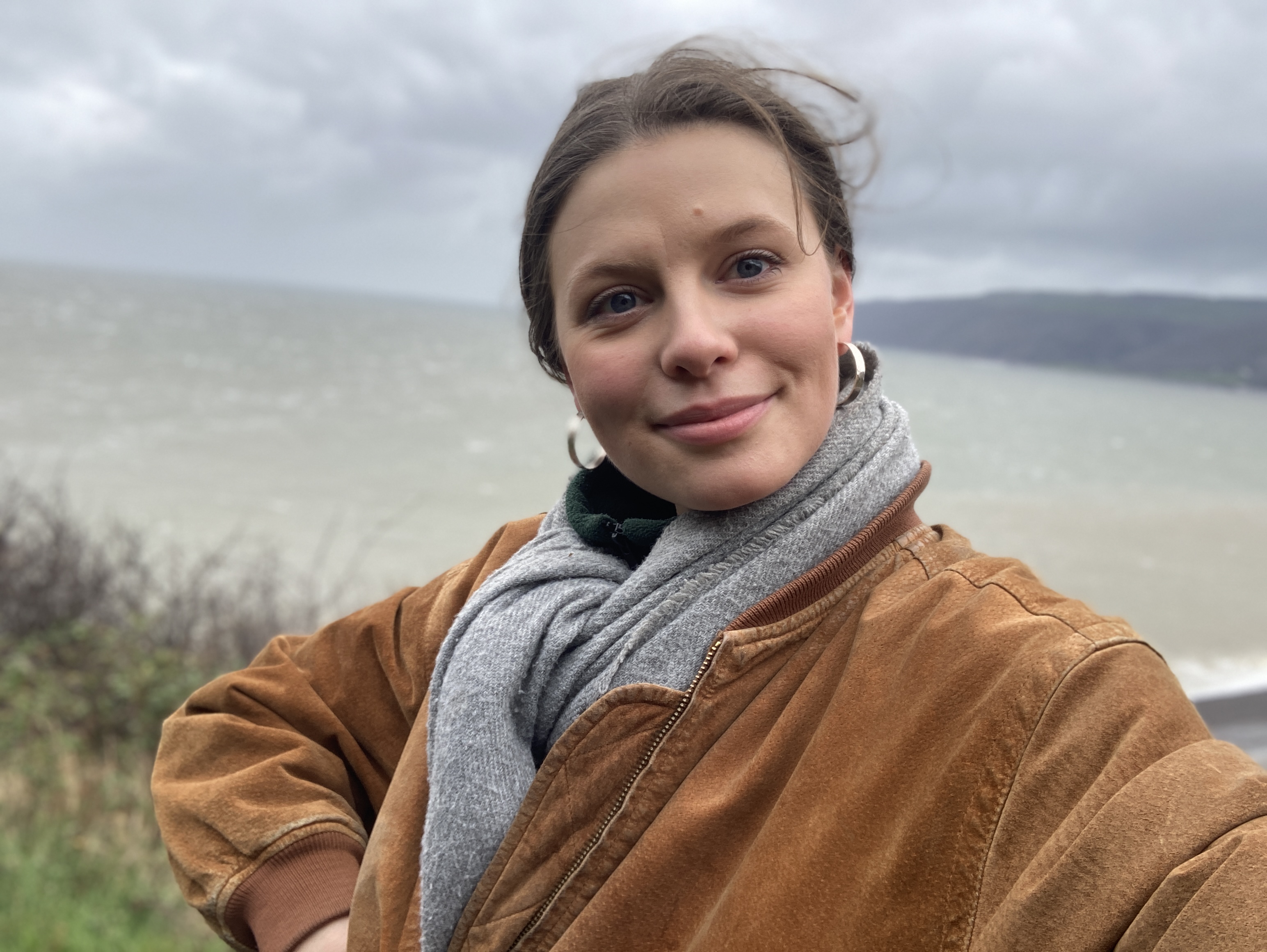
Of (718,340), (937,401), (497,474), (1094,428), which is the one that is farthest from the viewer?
(937,401)

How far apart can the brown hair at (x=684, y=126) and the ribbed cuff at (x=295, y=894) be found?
931 mm

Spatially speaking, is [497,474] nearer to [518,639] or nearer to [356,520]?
[356,520]

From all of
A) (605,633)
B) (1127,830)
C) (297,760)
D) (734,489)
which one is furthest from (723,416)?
(297,760)

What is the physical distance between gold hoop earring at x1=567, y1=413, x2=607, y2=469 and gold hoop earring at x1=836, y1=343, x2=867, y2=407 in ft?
1.29

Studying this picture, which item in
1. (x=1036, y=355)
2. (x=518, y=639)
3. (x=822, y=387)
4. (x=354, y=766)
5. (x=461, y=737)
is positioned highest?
(x=1036, y=355)

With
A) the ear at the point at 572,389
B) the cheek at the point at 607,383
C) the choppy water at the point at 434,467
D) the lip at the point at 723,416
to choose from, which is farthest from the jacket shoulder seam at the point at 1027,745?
the choppy water at the point at 434,467

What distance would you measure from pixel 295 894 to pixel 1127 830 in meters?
1.23

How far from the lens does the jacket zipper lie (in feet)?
3.73

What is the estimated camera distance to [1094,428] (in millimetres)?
38469

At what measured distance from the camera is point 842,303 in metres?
1.52

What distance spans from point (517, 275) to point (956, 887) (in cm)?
125

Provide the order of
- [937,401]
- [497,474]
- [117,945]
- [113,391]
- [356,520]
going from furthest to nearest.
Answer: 1. [937,401]
2. [113,391]
3. [497,474]
4. [356,520]
5. [117,945]

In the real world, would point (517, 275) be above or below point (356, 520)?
above

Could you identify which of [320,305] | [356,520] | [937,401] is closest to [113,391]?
Answer: [356,520]
